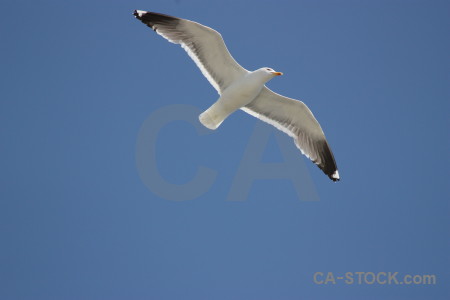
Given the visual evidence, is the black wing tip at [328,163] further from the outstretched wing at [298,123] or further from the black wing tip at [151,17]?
the black wing tip at [151,17]

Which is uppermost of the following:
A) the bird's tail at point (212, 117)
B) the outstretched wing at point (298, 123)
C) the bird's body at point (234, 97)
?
the outstretched wing at point (298, 123)

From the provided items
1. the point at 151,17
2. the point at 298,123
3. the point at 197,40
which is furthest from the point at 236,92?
the point at 151,17

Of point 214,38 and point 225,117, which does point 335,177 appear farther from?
point 214,38

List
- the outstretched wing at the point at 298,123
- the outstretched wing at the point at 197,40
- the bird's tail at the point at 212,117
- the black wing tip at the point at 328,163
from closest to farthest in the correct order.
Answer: the outstretched wing at the point at 197,40
the bird's tail at the point at 212,117
the outstretched wing at the point at 298,123
the black wing tip at the point at 328,163

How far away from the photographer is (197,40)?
1253cm

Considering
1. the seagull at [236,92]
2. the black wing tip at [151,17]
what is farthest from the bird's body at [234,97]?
the black wing tip at [151,17]

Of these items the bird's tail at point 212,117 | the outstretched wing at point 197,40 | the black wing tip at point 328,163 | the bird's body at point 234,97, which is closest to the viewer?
the outstretched wing at point 197,40

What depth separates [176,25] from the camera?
41.0 feet

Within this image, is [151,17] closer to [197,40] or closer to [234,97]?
[197,40]

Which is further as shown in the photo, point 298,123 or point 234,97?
point 298,123

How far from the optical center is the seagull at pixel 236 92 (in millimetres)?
12477

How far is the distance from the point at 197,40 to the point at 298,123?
2.00 meters

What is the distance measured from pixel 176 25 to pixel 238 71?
1094mm

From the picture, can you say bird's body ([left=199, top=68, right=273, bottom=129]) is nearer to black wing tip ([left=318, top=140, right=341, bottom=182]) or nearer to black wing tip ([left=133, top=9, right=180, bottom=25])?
black wing tip ([left=133, top=9, right=180, bottom=25])
